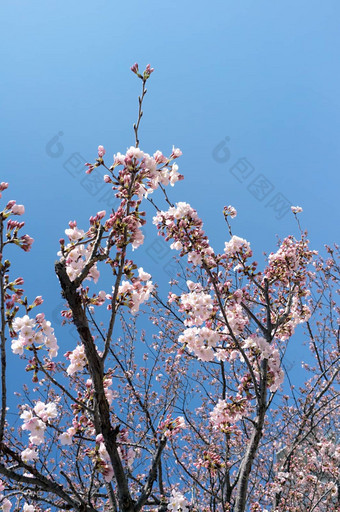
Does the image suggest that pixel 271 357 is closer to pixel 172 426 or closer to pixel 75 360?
pixel 172 426

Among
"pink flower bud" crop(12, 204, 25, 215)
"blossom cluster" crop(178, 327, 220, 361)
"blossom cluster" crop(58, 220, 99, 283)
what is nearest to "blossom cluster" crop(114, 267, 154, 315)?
"blossom cluster" crop(58, 220, 99, 283)

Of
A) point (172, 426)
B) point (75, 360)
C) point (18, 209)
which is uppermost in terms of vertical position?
point (18, 209)

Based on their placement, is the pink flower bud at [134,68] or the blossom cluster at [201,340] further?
the blossom cluster at [201,340]

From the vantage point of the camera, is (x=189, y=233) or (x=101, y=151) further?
(x=189, y=233)

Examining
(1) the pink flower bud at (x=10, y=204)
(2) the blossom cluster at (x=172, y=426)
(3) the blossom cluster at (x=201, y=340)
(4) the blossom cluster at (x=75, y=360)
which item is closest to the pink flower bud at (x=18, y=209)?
(1) the pink flower bud at (x=10, y=204)

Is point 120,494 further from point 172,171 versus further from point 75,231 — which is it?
point 172,171

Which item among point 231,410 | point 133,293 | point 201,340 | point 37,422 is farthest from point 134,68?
point 231,410

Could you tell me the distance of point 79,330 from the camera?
2.23 m

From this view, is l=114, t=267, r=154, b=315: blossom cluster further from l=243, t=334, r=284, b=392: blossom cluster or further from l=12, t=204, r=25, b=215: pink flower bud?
l=243, t=334, r=284, b=392: blossom cluster

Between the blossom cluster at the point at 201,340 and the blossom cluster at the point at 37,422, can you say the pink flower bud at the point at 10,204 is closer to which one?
the blossom cluster at the point at 37,422

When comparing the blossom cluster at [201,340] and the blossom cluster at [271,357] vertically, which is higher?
the blossom cluster at [201,340]

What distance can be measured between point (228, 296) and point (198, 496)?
13.8ft

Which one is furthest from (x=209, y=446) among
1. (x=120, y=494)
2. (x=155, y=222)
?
(x=155, y=222)

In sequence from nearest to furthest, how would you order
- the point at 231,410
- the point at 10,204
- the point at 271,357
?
the point at 10,204, the point at 231,410, the point at 271,357
